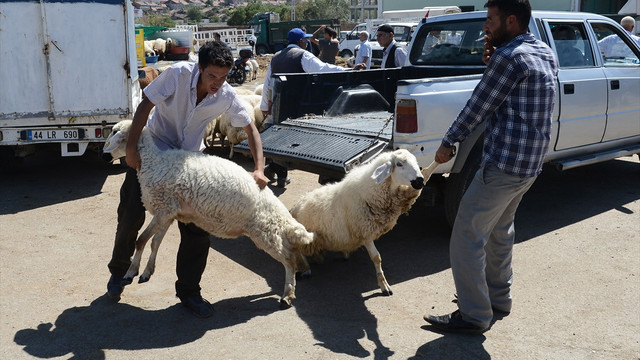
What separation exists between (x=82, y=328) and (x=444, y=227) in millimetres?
3772

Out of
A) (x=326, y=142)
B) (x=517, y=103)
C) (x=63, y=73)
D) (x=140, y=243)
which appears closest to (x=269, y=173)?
(x=326, y=142)

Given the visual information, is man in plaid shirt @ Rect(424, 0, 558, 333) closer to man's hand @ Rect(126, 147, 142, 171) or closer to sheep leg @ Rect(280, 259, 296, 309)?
sheep leg @ Rect(280, 259, 296, 309)

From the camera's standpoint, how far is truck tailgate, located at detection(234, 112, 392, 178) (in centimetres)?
537

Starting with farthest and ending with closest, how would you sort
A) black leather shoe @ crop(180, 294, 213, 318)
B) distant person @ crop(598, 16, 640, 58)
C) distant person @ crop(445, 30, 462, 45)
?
distant person @ crop(598, 16, 640, 58), distant person @ crop(445, 30, 462, 45), black leather shoe @ crop(180, 294, 213, 318)

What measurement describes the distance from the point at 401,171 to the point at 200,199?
157 cm

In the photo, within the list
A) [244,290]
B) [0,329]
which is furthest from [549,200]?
[0,329]

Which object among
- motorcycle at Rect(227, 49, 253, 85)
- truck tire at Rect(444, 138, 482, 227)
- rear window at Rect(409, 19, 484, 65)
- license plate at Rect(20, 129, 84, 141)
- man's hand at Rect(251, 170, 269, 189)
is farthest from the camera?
motorcycle at Rect(227, 49, 253, 85)

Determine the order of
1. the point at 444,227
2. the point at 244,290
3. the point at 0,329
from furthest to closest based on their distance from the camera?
the point at 444,227
the point at 244,290
the point at 0,329

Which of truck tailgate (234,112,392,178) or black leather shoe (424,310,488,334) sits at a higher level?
truck tailgate (234,112,392,178)

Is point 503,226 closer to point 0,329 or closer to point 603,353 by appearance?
point 603,353

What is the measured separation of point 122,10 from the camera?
826cm

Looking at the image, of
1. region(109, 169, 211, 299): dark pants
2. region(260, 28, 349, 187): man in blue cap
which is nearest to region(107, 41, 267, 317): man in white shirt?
region(109, 169, 211, 299): dark pants

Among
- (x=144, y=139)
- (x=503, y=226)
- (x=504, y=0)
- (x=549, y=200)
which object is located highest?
(x=504, y=0)

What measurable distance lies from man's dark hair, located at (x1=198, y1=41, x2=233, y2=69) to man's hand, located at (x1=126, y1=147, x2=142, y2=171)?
0.79 m
